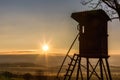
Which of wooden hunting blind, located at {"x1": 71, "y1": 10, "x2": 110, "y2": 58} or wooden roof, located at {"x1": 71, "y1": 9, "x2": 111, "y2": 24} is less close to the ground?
wooden roof, located at {"x1": 71, "y1": 9, "x2": 111, "y2": 24}

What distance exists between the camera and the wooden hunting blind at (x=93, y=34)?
2844 centimetres

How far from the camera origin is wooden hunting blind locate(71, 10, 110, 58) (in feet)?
93.3

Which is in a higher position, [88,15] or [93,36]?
[88,15]

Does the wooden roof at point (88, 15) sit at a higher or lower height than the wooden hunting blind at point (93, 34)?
higher

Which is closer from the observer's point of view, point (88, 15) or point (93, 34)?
point (93, 34)

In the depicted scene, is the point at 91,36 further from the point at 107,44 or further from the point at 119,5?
the point at 119,5

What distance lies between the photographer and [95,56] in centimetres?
2845

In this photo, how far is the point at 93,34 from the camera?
28641mm

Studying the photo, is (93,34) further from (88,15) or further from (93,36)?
(88,15)

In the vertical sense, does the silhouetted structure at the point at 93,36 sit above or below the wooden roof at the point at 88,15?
below

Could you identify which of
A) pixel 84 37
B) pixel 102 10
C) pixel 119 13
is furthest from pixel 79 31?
pixel 119 13

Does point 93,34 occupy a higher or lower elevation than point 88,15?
lower

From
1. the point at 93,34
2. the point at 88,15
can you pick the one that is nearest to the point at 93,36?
the point at 93,34

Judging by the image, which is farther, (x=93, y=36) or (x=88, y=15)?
(x=88, y=15)
